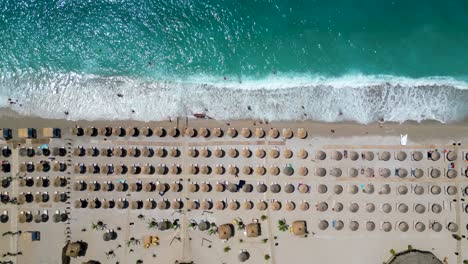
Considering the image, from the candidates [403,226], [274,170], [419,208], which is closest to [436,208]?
[419,208]

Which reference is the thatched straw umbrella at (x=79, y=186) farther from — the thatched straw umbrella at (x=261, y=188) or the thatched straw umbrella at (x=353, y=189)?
the thatched straw umbrella at (x=353, y=189)

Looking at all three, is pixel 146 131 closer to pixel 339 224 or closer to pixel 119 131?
pixel 119 131

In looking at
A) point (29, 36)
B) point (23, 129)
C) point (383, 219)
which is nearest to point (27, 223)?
point (23, 129)

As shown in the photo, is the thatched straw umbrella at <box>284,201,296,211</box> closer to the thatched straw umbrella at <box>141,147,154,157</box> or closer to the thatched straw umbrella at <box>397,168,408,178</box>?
the thatched straw umbrella at <box>397,168,408,178</box>

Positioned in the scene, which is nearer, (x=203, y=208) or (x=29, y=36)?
(x=203, y=208)

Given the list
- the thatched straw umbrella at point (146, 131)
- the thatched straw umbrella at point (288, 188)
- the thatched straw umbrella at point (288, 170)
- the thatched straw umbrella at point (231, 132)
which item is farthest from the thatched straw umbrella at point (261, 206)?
the thatched straw umbrella at point (146, 131)

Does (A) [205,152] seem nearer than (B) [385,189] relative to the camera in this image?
No

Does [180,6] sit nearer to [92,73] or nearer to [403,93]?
[92,73]
